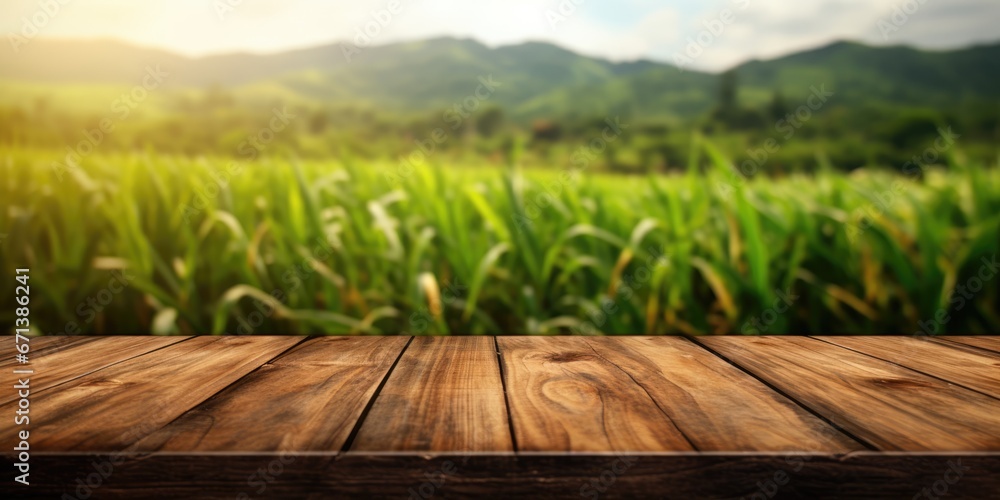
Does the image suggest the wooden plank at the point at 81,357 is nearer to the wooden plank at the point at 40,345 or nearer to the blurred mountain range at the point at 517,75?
the wooden plank at the point at 40,345

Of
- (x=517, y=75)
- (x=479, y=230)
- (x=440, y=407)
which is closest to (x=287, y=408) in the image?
(x=440, y=407)

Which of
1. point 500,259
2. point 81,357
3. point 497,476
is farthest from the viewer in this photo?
point 500,259

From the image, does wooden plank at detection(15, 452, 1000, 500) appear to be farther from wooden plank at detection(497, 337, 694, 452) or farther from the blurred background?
the blurred background

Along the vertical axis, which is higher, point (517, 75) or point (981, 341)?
point (517, 75)

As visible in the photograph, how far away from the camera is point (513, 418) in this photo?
2.08 ft

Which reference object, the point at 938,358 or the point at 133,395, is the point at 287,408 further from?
the point at 938,358

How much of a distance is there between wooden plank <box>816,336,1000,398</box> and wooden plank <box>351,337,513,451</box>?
0.63 meters

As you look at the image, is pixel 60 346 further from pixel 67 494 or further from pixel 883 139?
pixel 883 139

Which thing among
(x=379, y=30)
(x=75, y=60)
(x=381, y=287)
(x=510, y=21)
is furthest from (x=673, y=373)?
(x=75, y=60)

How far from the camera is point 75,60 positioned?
355 centimetres

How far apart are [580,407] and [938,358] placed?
0.71 metres

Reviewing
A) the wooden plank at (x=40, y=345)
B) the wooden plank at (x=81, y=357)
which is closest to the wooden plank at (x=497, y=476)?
the wooden plank at (x=81, y=357)

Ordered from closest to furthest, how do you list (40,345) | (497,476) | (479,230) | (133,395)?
(497,476)
(133,395)
(40,345)
(479,230)

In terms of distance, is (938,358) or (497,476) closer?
(497,476)
